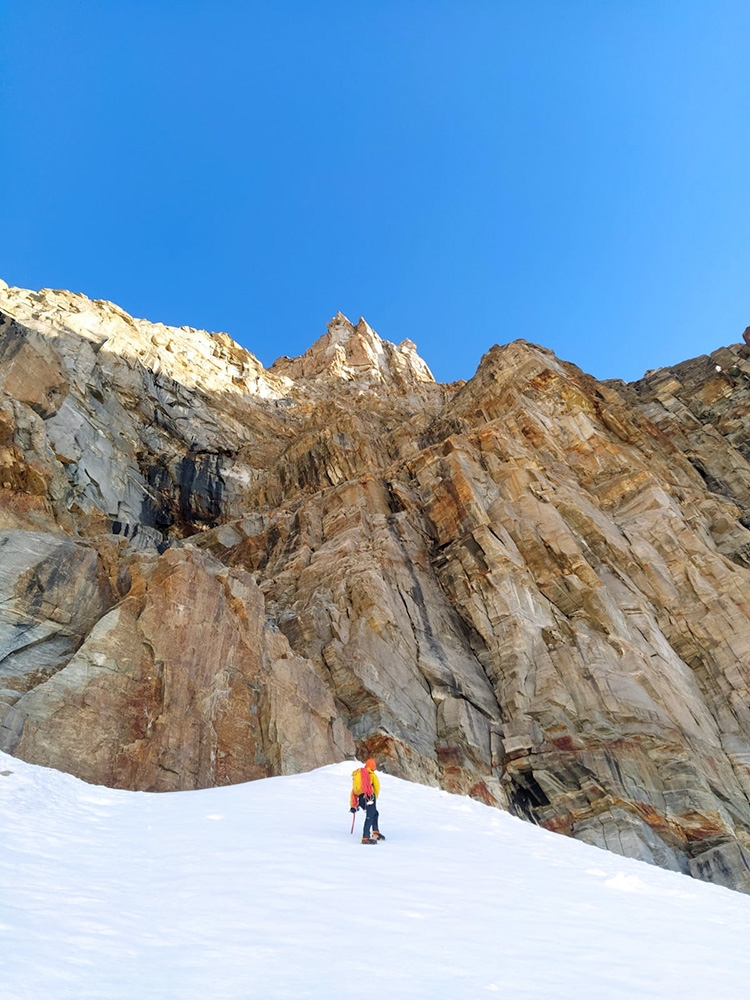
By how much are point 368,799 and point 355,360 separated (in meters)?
96.8

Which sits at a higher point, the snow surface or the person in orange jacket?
the person in orange jacket

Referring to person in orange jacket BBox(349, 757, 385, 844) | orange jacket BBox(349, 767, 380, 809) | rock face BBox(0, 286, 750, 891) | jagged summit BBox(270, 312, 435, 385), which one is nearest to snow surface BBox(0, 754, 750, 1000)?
person in orange jacket BBox(349, 757, 385, 844)

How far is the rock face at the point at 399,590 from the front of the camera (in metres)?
21.1

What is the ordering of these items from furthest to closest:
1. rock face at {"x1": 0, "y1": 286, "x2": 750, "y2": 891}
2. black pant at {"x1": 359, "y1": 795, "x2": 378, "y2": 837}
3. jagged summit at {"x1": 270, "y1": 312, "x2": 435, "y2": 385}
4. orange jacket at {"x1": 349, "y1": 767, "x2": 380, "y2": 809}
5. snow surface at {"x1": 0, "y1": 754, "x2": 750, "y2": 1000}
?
1. jagged summit at {"x1": 270, "y1": 312, "x2": 435, "y2": 385}
2. rock face at {"x1": 0, "y1": 286, "x2": 750, "y2": 891}
3. orange jacket at {"x1": 349, "y1": 767, "x2": 380, "y2": 809}
4. black pant at {"x1": 359, "y1": 795, "x2": 378, "y2": 837}
5. snow surface at {"x1": 0, "y1": 754, "x2": 750, "y2": 1000}

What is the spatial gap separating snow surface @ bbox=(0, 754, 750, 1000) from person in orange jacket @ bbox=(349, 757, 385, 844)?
10.9 inches

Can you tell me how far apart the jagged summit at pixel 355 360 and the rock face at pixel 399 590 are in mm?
35479

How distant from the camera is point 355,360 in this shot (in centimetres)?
10538

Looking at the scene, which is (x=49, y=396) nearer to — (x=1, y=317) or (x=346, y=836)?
(x=1, y=317)

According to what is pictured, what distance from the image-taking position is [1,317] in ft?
140

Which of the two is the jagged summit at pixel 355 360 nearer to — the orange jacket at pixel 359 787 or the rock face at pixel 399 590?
the rock face at pixel 399 590

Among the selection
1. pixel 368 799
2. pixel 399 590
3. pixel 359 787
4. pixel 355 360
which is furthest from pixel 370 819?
pixel 355 360

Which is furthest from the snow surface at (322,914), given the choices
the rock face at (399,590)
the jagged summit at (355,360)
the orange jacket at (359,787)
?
the jagged summit at (355,360)

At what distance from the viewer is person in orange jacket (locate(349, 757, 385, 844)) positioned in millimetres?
11781

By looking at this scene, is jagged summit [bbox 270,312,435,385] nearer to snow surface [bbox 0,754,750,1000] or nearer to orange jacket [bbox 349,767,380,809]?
orange jacket [bbox 349,767,380,809]
